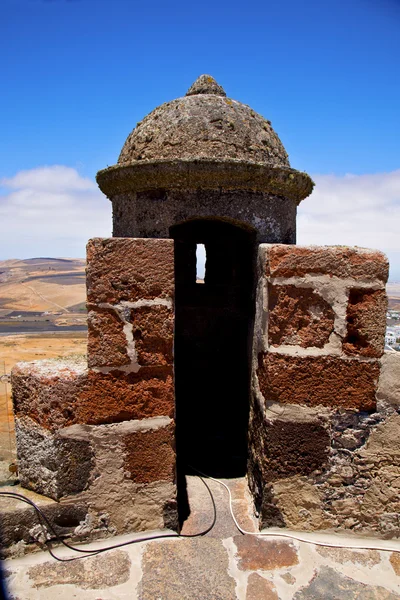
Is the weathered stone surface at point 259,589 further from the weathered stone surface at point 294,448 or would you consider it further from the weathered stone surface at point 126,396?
the weathered stone surface at point 126,396

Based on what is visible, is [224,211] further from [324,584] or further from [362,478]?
[324,584]

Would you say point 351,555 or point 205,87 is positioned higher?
point 205,87

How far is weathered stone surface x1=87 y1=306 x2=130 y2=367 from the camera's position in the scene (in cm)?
231

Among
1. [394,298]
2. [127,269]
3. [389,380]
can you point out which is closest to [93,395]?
[127,269]

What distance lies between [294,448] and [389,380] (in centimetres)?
61

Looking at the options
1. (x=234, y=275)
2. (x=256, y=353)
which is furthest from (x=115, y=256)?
(x=234, y=275)

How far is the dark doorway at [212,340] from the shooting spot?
4.02 m

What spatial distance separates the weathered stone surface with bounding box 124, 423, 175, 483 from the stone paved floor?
0.33 m

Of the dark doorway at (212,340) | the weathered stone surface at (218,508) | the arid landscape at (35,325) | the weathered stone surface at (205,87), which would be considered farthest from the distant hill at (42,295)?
the weathered stone surface at (218,508)

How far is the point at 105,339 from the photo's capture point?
2.32 meters

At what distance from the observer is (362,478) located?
2482 mm

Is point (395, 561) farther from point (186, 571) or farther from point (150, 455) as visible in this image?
point (150, 455)

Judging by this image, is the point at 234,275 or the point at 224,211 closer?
the point at 224,211

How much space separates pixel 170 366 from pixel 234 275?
208cm
